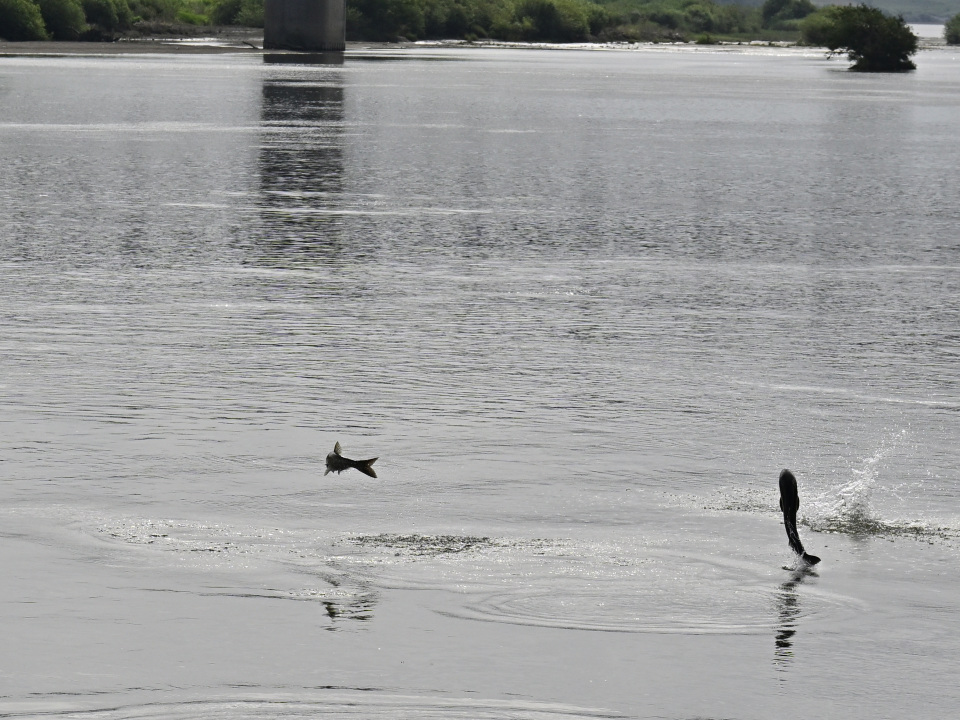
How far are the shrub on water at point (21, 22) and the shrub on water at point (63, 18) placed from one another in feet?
6.25

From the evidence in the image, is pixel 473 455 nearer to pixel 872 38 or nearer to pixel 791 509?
pixel 791 509

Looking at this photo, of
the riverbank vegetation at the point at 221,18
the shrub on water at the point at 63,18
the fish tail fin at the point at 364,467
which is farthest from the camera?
the shrub on water at the point at 63,18

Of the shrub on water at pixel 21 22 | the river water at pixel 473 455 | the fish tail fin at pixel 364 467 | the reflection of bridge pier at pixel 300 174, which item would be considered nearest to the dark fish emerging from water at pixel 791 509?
the river water at pixel 473 455

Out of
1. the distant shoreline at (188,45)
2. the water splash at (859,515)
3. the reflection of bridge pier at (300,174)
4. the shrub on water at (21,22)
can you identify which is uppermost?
the shrub on water at (21,22)

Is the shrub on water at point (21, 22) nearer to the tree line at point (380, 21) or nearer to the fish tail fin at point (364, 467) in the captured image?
the tree line at point (380, 21)

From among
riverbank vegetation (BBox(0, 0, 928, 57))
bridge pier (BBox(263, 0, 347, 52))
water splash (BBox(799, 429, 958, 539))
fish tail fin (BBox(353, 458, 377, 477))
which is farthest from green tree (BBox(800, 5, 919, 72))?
fish tail fin (BBox(353, 458, 377, 477))

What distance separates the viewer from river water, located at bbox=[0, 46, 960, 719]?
7.14 meters

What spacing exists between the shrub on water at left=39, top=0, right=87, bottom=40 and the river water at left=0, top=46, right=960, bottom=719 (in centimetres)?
11207

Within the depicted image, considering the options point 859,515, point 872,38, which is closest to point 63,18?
point 872,38

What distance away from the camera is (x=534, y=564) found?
8555mm

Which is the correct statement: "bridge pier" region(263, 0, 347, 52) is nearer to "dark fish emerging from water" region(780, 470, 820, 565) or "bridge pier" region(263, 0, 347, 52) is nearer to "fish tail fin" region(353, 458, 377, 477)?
"fish tail fin" region(353, 458, 377, 477)

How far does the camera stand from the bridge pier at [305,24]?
437ft

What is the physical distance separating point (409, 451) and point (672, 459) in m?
1.62

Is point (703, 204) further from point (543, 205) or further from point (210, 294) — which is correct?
point (210, 294)
